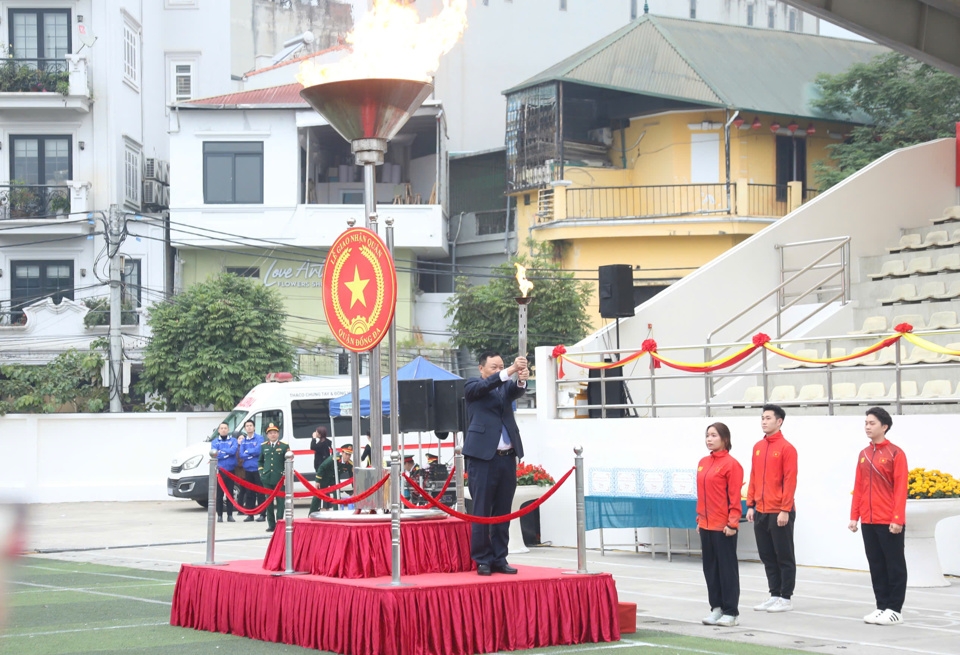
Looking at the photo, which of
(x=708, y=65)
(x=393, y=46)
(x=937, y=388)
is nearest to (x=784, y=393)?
(x=937, y=388)

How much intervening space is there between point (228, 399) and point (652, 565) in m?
17.7

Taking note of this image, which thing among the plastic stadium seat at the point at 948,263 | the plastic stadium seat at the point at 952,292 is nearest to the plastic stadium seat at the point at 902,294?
the plastic stadium seat at the point at 952,292

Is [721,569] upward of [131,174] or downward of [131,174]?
downward

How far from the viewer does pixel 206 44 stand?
39.8 m

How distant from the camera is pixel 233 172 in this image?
3588 centimetres

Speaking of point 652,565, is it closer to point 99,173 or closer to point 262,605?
point 262,605

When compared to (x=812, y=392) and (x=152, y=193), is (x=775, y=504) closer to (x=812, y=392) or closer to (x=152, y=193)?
(x=812, y=392)

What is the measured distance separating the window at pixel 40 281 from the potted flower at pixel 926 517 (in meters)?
27.5

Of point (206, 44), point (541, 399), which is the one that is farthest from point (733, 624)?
point (206, 44)

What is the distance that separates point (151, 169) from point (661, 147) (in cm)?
1544

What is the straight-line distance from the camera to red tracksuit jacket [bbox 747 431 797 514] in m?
11.1

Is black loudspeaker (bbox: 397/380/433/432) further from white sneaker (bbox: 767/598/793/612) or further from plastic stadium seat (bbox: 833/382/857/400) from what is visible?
white sneaker (bbox: 767/598/793/612)

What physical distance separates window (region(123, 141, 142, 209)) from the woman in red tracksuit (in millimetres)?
28567

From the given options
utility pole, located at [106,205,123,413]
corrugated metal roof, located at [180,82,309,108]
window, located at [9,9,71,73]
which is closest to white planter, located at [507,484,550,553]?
utility pole, located at [106,205,123,413]
